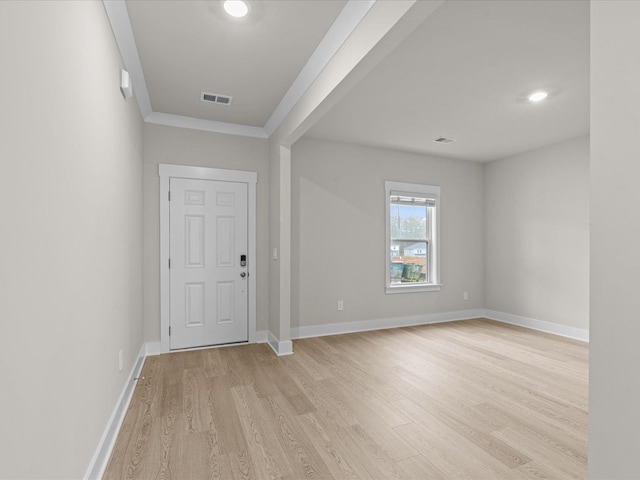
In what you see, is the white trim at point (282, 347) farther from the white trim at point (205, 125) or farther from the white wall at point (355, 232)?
the white trim at point (205, 125)

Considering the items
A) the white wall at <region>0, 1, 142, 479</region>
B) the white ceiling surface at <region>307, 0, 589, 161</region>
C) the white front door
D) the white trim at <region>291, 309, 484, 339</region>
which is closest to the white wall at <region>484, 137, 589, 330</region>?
the white ceiling surface at <region>307, 0, 589, 161</region>

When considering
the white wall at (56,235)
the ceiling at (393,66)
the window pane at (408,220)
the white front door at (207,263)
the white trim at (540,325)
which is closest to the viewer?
the white wall at (56,235)

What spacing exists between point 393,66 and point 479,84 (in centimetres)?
92

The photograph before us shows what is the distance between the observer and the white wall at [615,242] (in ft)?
2.46

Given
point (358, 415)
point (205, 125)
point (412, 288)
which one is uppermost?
point (205, 125)

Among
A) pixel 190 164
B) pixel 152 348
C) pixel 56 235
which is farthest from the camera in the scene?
pixel 190 164

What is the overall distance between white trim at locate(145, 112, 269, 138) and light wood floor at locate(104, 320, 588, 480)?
2.62m

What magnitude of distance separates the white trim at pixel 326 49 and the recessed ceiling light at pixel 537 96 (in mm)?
2179

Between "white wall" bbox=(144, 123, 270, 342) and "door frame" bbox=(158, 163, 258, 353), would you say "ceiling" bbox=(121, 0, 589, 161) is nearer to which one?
"white wall" bbox=(144, 123, 270, 342)

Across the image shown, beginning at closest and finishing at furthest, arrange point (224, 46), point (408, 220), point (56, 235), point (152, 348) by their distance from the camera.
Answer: point (56, 235) → point (224, 46) → point (152, 348) → point (408, 220)

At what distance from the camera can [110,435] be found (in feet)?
6.59

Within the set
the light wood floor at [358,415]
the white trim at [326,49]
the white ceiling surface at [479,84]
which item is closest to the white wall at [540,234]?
the white ceiling surface at [479,84]

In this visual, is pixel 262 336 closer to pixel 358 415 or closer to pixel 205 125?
pixel 358 415

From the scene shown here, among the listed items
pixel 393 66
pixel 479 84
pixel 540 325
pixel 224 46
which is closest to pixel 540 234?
pixel 540 325
